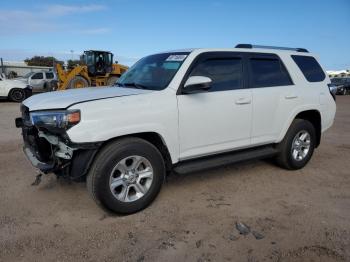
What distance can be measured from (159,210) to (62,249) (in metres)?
1.22

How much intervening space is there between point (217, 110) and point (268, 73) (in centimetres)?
124

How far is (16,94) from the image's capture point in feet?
59.5

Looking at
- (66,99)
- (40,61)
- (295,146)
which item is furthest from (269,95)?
(40,61)

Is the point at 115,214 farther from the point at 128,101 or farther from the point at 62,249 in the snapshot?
the point at 128,101

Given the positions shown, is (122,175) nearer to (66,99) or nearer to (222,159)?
(66,99)

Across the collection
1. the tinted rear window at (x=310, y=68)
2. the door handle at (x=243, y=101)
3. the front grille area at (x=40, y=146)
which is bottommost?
the front grille area at (x=40, y=146)

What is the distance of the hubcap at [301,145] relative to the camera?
5526 millimetres

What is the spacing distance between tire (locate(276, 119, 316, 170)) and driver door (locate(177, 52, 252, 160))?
863mm

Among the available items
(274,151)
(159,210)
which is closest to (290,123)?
(274,151)

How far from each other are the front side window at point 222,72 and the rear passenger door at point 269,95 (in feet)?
0.71

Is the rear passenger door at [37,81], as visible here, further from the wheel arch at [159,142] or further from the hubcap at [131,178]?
the hubcap at [131,178]

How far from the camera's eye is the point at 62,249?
323cm

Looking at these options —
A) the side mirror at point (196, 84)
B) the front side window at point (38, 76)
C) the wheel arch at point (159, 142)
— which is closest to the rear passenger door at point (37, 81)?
the front side window at point (38, 76)

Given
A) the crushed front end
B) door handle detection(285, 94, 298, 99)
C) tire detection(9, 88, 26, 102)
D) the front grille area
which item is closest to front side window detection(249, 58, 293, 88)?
door handle detection(285, 94, 298, 99)
